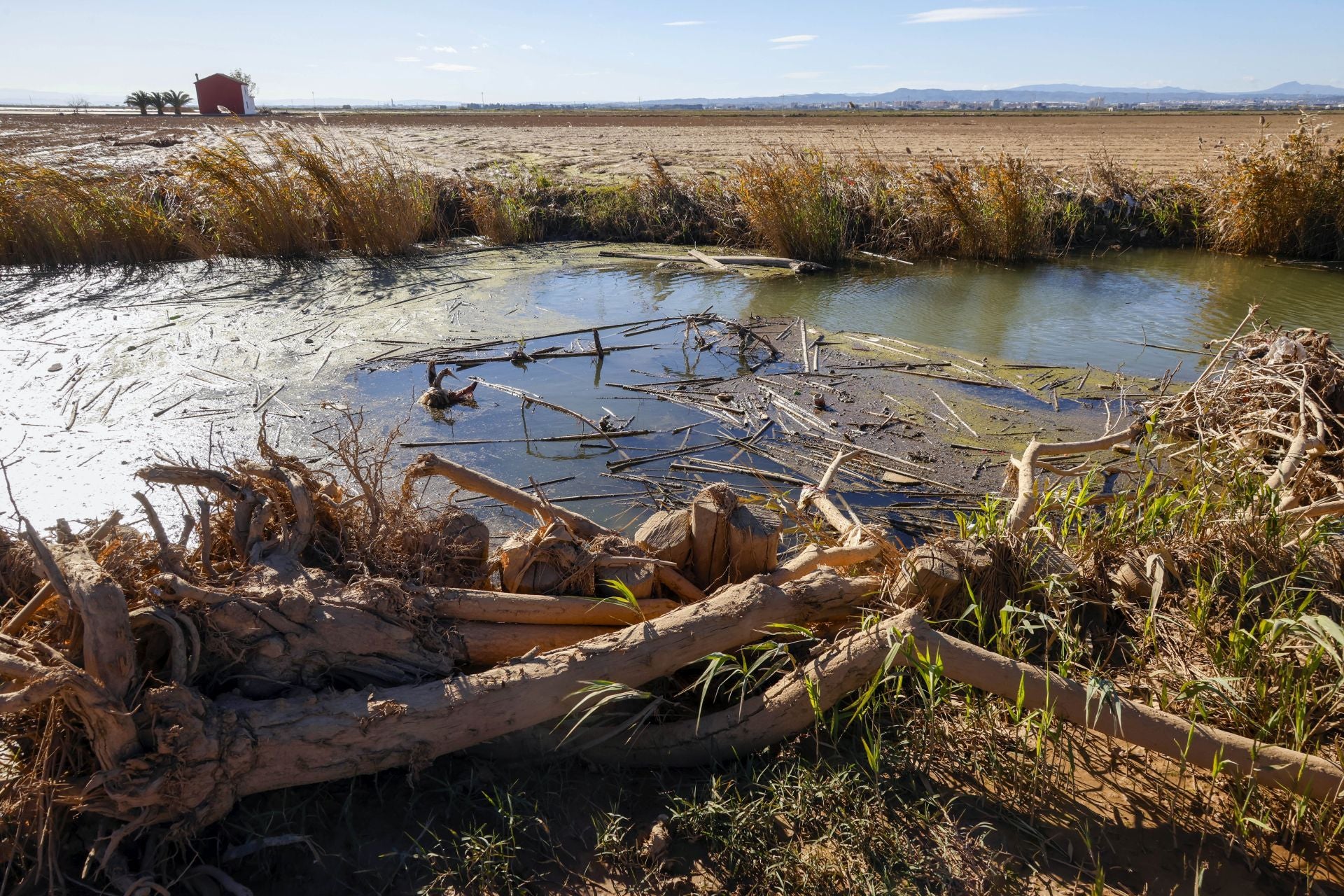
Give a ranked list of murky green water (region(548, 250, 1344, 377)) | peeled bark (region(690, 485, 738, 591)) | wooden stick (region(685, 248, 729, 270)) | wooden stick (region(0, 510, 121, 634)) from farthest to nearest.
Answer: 1. wooden stick (region(685, 248, 729, 270))
2. murky green water (region(548, 250, 1344, 377))
3. peeled bark (region(690, 485, 738, 591))
4. wooden stick (region(0, 510, 121, 634))

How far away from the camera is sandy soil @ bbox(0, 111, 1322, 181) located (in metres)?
19.2

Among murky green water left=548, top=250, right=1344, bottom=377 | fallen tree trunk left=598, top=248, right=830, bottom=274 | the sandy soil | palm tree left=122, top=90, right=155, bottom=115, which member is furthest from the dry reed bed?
palm tree left=122, top=90, right=155, bottom=115

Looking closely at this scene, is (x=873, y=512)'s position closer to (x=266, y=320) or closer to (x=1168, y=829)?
(x=1168, y=829)

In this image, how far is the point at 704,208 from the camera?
42.5ft

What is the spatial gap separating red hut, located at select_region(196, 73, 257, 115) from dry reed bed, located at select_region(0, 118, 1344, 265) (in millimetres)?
49773

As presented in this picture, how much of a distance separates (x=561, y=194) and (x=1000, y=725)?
12.7 meters

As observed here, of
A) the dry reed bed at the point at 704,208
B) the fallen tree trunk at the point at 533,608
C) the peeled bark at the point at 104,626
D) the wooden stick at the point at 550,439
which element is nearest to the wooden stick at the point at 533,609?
the fallen tree trunk at the point at 533,608

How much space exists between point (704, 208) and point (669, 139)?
16.8 m

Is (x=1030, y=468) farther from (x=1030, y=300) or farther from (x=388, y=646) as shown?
(x=1030, y=300)

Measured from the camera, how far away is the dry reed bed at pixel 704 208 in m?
10.5

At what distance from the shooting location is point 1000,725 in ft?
8.53

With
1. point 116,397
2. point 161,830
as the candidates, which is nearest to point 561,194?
point 116,397

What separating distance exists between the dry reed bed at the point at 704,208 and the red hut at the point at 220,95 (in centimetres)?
4977

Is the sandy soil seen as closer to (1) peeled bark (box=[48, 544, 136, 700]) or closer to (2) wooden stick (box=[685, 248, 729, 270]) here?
(2) wooden stick (box=[685, 248, 729, 270])
